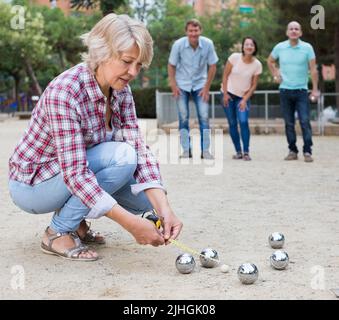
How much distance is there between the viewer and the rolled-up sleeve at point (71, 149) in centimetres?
342

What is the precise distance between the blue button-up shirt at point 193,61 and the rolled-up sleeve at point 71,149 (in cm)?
617

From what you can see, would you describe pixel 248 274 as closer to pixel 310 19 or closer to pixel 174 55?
pixel 174 55

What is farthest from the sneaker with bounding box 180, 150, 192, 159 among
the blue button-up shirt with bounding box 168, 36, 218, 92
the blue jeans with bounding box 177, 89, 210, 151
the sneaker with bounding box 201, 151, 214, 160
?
the blue button-up shirt with bounding box 168, 36, 218, 92

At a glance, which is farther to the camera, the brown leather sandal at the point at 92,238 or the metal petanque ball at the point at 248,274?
the brown leather sandal at the point at 92,238

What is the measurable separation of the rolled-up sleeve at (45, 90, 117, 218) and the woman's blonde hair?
26 cm

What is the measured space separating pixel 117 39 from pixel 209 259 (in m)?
1.20

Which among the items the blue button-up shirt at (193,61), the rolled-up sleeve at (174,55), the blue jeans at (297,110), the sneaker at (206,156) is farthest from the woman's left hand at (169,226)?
the rolled-up sleeve at (174,55)

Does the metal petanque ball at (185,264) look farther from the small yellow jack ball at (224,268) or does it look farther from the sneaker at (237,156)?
the sneaker at (237,156)

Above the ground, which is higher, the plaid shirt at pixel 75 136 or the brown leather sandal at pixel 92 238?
the plaid shirt at pixel 75 136

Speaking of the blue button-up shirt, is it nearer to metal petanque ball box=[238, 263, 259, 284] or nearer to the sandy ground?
the sandy ground

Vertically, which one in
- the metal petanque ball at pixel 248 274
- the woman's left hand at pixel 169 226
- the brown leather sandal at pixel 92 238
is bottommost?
the brown leather sandal at pixel 92 238

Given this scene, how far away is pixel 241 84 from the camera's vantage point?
943 centimetres
